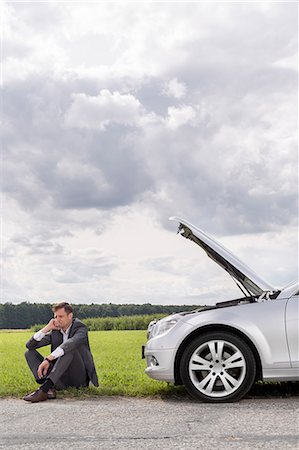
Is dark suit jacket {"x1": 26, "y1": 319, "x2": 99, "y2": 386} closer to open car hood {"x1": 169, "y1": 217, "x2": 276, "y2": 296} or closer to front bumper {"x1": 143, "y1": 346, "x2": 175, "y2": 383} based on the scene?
front bumper {"x1": 143, "y1": 346, "x2": 175, "y2": 383}

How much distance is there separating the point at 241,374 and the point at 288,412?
2.89ft

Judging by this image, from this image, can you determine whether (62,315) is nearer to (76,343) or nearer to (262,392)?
(76,343)

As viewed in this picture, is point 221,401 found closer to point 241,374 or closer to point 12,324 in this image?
point 241,374

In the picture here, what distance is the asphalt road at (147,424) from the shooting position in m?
6.21

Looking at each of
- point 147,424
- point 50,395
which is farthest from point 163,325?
point 147,424

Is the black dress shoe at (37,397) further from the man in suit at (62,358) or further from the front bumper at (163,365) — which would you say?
the front bumper at (163,365)

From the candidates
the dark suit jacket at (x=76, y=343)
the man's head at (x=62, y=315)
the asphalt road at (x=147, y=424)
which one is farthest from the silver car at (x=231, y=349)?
the man's head at (x=62, y=315)

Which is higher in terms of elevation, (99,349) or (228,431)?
(99,349)

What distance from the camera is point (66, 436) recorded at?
21.5ft

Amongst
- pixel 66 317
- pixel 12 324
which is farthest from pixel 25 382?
pixel 12 324

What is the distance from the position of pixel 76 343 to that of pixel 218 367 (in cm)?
183

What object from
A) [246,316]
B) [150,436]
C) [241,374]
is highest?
[246,316]

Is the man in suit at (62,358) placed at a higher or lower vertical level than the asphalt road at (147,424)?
higher

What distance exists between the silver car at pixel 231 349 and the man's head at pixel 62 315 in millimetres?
1257
